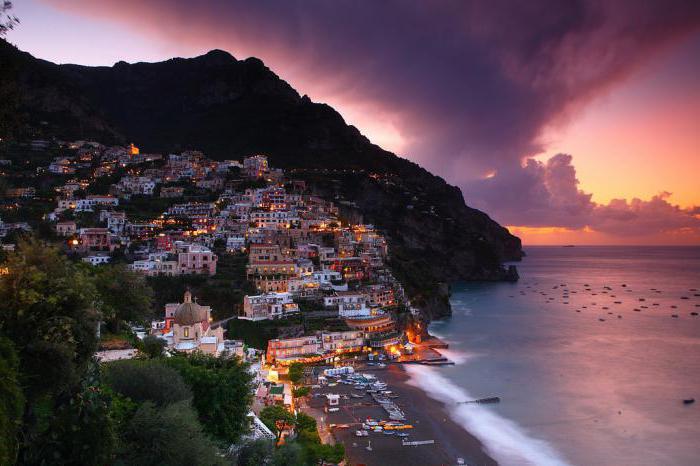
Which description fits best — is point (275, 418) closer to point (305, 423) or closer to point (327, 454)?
point (305, 423)

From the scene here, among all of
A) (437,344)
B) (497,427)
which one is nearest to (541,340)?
(437,344)

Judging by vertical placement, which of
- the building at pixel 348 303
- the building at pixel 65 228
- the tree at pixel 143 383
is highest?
the building at pixel 65 228

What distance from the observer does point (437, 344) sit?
169ft

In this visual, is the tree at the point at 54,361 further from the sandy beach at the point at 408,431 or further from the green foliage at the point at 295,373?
the green foliage at the point at 295,373

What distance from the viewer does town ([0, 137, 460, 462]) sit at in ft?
110

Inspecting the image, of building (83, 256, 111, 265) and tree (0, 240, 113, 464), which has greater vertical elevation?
building (83, 256, 111, 265)

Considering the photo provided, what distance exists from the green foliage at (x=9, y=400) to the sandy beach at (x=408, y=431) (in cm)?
1894

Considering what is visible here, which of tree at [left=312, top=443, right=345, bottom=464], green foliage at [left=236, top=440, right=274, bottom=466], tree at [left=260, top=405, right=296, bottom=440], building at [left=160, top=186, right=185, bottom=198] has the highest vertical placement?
building at [left=160, top=186, right=185, bottom=198]

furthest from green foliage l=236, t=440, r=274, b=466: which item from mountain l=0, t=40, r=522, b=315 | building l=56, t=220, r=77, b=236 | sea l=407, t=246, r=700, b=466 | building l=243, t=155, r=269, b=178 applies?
building l=243, t=155, r=269, b=178

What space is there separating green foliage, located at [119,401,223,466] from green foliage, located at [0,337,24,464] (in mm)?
2785

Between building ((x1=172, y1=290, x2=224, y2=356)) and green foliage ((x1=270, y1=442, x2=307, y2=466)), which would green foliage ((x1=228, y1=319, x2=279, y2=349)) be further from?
green foliage ((x1=270, y1=442, x2=307, y2=466))

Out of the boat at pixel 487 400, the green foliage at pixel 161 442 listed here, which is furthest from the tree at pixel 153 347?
the boat at pixel 487 400

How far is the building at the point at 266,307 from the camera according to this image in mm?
46344

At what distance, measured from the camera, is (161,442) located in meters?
9.70
